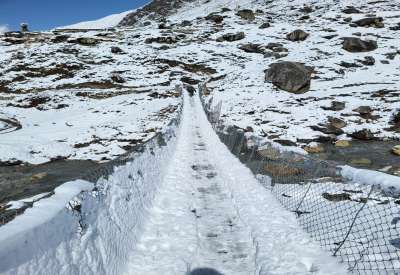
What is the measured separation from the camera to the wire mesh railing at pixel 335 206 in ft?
19.8

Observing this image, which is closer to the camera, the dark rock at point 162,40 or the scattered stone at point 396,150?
the scattered stone at point 396,150

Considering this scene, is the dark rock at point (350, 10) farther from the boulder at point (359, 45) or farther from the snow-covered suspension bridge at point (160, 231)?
the snow-covered suspension bridge at point (160, 231)

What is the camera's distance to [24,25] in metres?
92.8

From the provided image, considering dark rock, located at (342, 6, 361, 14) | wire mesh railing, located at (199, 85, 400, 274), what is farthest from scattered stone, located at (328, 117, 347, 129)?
dark rock, located at (342, 6, 361, 14)

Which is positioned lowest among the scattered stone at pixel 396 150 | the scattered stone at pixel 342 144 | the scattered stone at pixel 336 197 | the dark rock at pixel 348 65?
the dark rock at pixel 348 65

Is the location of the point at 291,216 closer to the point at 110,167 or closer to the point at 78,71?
the point at 110,167

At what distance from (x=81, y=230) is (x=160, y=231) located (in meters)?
3.24

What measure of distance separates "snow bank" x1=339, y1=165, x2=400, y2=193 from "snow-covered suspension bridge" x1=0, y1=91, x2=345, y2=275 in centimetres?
143

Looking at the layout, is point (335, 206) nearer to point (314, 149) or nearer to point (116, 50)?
point (314, 149)

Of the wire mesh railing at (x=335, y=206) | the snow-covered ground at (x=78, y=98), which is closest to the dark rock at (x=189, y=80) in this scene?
the snow-covered ground at (x=78, y=98)

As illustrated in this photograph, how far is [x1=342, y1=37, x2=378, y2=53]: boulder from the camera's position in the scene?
56094mm

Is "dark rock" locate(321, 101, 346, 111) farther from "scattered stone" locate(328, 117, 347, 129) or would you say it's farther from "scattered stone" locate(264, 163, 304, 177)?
"scattered stone" locate(264, 163, 304, 177)

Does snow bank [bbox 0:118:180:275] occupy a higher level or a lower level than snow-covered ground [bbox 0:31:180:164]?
higher

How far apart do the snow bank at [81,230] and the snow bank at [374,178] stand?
425 centimetres
